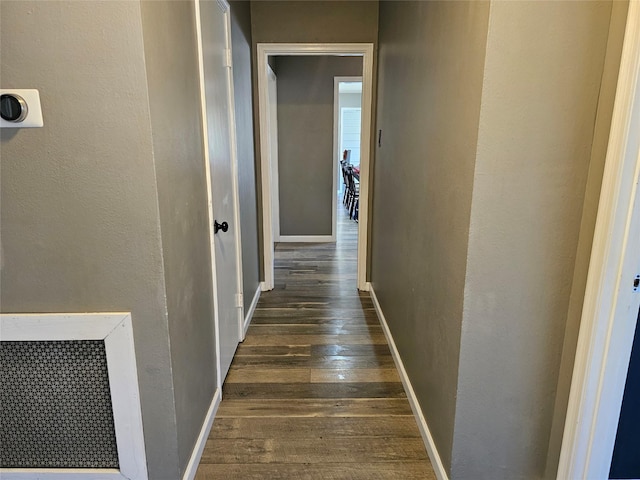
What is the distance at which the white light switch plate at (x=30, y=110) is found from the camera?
1.25 m

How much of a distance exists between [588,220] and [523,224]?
195 millimetres

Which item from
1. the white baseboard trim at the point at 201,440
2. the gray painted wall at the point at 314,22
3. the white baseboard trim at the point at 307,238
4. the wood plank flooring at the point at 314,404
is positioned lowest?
the wood plank flooring at the point at 314,404

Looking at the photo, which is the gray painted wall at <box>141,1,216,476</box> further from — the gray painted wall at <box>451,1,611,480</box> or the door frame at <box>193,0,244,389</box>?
the gray painted wall at <box>451,1,611,480</box>

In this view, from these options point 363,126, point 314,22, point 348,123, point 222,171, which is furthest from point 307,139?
point 348,123

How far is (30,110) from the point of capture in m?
Answer: 1.26

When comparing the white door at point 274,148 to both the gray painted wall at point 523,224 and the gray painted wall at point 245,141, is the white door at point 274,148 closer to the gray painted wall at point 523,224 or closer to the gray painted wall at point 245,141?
the gray painted wall at point 245,141

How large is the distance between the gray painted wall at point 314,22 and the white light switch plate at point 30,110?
7.57ft

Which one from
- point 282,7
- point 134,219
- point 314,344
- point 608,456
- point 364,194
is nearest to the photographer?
point 134,219

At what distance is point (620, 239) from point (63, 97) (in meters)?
1.70

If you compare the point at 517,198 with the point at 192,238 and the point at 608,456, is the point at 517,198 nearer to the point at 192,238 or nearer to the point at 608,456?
the point at 608,456

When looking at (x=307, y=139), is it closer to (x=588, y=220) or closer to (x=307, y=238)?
(x=307, y=238)

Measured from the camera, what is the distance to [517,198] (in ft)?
4.47

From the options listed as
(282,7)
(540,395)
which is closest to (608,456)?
(540,395)

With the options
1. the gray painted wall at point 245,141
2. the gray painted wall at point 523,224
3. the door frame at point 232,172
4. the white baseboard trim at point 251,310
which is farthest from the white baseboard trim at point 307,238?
the gray painted wall at point 523,224
